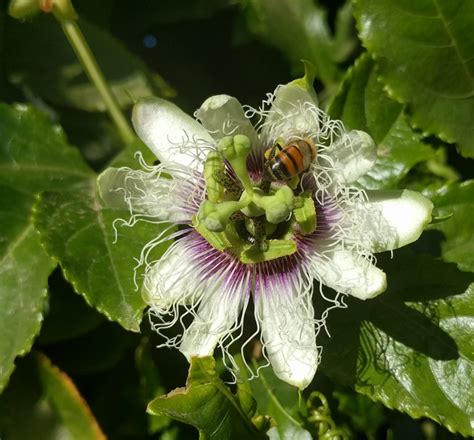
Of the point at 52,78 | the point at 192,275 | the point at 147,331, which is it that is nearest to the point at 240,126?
the point at 192,275

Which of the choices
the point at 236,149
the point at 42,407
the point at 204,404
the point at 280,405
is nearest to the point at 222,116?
the point at 236,149

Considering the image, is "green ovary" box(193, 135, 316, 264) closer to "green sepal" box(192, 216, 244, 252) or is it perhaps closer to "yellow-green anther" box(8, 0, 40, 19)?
"green sepal" box(192, 216, 244, 252)

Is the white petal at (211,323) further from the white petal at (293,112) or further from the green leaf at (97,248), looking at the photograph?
the white petal at (293,112)

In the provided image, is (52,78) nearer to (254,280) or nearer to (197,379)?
(254,280)

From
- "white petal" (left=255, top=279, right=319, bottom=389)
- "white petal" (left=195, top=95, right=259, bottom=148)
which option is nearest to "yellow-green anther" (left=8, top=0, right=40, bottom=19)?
"white petal" (left=195, top=95, right=259, bottom=148)

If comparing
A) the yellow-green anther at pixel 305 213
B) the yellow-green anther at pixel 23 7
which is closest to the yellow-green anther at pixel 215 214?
the yellow-green anther at pixel 305 213

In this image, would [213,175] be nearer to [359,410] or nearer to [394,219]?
[394,219]
